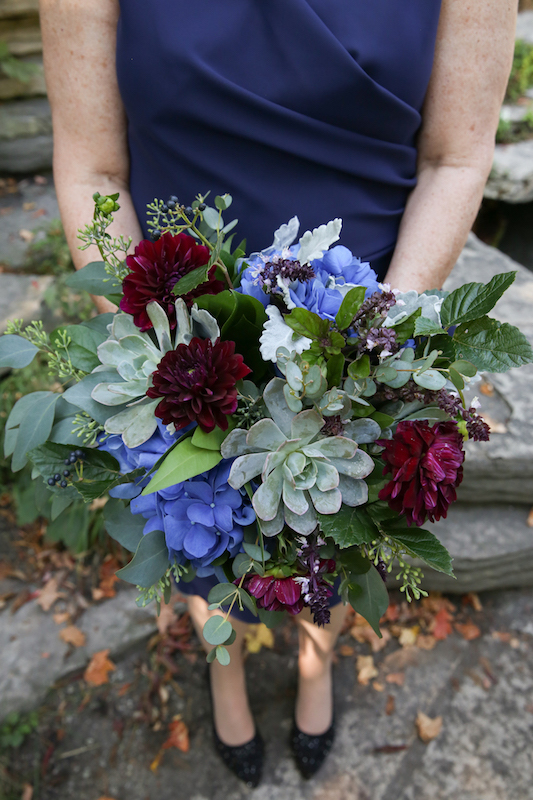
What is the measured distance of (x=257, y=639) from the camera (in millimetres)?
2367

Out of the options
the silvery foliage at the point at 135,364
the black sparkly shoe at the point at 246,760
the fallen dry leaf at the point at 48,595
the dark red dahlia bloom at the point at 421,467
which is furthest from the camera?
the fallen dry leaf at the point at 48,595

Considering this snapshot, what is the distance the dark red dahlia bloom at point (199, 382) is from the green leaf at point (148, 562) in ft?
0.83

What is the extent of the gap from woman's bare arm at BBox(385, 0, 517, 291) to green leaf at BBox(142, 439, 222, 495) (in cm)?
75

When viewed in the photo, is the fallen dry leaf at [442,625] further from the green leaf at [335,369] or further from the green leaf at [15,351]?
the green leaf at [15,351]

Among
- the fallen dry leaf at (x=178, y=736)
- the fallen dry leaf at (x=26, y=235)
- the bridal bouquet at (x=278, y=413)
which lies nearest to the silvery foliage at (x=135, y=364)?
the bridal bouquet at (x=278, y=413)

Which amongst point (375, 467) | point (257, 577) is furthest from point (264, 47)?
point (257, 577)

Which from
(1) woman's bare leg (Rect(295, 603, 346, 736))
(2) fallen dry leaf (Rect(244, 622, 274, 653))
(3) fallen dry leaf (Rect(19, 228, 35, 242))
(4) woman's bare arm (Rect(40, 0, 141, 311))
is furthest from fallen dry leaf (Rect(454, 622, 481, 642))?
(3) fallen dry leaf (Rect(19, 228, 35, 242))

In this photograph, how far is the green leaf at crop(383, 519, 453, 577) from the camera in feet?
2.70

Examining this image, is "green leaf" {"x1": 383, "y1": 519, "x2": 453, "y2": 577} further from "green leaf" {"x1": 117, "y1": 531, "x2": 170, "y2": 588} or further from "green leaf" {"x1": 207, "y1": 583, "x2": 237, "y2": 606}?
"green leaf" {"x1": 117, "y1": 531, "x2": 170, "y2": 588}

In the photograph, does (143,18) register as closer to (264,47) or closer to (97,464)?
(264,47)

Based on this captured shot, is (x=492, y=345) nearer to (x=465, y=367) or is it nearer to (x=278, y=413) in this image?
(x=465, y=367)

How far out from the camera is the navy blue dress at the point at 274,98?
117 cm

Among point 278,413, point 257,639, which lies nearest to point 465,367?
point 278,413

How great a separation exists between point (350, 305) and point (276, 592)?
0.48m
